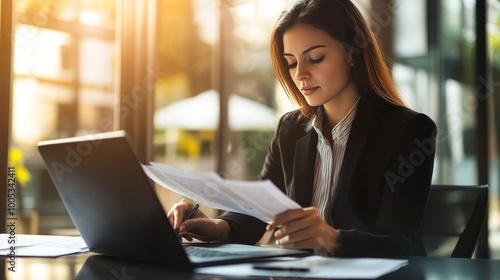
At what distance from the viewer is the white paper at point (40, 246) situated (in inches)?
54.1

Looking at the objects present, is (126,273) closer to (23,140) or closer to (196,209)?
(196,209)

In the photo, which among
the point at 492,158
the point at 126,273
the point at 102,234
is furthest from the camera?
the point at 492,158

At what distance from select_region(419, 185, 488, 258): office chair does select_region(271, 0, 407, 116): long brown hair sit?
271 millimetres

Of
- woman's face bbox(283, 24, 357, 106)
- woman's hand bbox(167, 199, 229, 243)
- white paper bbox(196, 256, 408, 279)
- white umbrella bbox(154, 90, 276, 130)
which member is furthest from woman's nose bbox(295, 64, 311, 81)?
white umbrella bbox(154, 90, 276, 130)

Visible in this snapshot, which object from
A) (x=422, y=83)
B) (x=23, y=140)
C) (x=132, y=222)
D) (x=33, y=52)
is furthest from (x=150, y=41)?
(x=132, y=222)

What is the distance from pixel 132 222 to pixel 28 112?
2.91 m

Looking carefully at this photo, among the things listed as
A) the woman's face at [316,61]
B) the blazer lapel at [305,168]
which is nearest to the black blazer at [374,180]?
the blazer lapel at [305,168]

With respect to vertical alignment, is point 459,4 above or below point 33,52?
above

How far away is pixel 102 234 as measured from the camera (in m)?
1.31

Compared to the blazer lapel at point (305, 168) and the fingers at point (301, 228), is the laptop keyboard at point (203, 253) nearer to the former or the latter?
the fingers at point (301, 228)

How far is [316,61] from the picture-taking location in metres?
1.73

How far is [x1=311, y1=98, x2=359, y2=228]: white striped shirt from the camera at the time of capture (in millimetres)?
1801

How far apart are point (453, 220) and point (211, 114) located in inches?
140

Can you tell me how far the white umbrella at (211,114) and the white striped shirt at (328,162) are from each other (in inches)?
124
